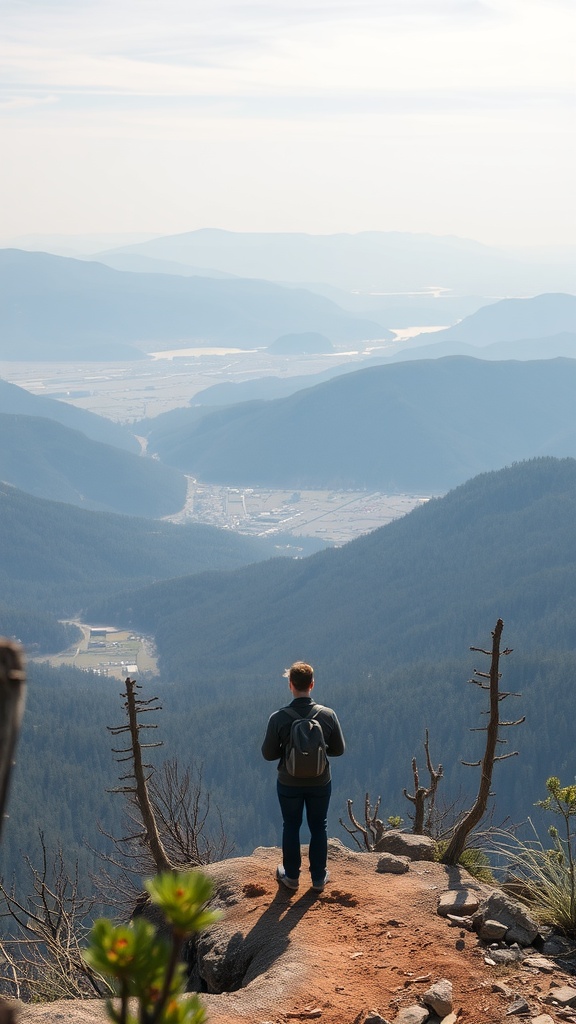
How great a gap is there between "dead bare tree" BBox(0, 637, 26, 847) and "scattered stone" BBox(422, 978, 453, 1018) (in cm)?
719

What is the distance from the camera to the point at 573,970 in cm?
953

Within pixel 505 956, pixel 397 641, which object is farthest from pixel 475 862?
pixel 397 641

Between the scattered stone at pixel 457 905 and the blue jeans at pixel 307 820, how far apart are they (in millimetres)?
1413

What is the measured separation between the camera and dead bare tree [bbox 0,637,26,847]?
2477 millimetres

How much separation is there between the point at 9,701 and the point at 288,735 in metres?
8.26

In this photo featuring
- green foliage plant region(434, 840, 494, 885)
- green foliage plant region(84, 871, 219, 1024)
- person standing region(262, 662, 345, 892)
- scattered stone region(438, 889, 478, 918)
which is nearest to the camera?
green foliage plant region(84, 871, 219, 1024)

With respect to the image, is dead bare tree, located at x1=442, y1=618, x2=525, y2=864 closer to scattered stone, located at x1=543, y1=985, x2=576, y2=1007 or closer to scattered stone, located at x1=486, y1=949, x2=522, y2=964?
scattered stone, located at x1=486, y1=949, x2=522, y2=964

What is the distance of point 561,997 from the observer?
28.5ft

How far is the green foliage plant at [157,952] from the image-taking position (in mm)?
2801

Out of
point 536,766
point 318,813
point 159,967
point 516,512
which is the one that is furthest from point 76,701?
point 159,967

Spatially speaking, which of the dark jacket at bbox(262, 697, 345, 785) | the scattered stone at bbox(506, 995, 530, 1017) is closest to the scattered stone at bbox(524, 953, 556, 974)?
the scattered stone at bbox(506, 995, 530, 1017)

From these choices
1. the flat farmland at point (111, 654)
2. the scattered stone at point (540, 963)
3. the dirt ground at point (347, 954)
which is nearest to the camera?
the dirt ground at point (347, 954)

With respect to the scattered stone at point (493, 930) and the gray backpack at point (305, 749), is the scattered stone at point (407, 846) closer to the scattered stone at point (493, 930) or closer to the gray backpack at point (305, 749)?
the scattered stone at point (493, 930)

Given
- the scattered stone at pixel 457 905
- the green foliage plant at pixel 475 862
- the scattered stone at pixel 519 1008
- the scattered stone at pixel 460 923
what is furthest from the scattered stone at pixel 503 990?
the green foliage plant at pixel 475 862
